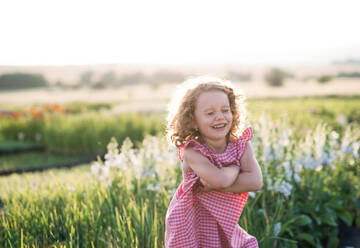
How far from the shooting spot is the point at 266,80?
32.4 metres

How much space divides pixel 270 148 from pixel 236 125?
1.67m

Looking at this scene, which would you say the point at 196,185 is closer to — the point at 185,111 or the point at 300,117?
the point at 185,111

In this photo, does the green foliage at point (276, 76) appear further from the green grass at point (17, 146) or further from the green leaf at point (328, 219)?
the green leaf at point (328, 219)

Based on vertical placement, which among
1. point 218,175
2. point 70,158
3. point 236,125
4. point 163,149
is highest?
point 236,125

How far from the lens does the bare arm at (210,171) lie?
1.72 meters

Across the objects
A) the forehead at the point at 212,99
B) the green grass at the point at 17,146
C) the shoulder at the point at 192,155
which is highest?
the forehead at the point at 212,99

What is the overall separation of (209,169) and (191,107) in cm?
37

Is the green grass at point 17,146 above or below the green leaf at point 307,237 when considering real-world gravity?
below

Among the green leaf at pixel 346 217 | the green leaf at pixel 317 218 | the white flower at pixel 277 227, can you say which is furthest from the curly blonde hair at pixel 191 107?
the green leaf at pixel 346 217

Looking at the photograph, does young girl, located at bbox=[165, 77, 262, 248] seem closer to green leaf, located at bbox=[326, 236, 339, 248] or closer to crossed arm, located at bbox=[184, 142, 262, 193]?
crossed arm, located at bbox=[184, 142, 262, 193]

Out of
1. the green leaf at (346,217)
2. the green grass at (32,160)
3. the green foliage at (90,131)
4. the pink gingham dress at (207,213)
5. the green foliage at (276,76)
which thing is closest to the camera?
the pink gingham dress at (207,213)

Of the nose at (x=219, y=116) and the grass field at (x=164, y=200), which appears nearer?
the nose at (x=219, y=116)

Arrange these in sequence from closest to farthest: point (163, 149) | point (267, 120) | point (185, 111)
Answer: point (185, 111)
point (163, 149)
point (267, 120)

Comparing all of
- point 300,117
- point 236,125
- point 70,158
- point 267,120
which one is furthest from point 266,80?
point 236,125
